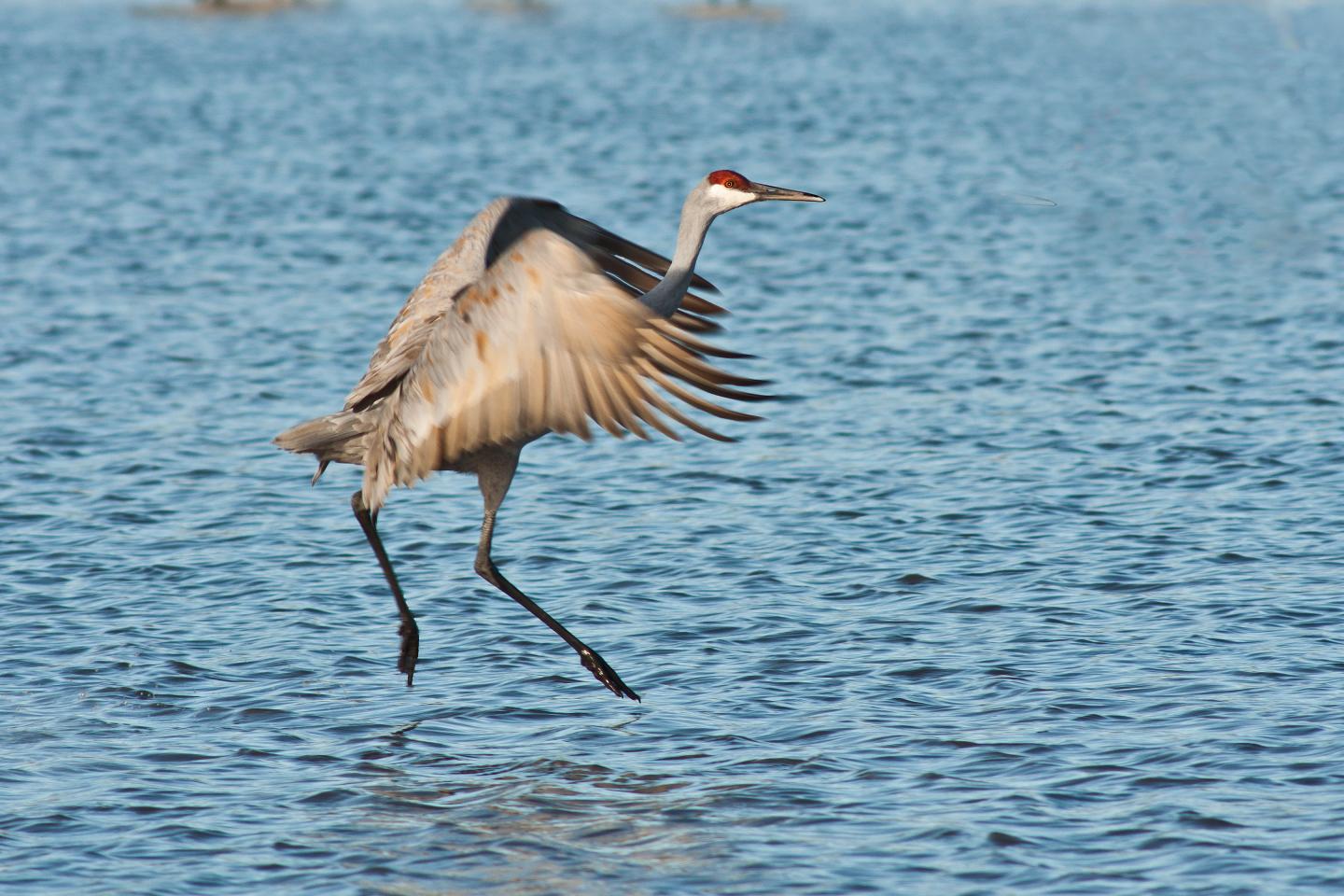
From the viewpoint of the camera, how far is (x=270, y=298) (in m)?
19.2

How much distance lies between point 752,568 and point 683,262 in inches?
119

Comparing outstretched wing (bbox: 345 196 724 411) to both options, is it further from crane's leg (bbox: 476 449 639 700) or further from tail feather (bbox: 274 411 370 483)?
crane's leg (bbox: 476 449 639 700)

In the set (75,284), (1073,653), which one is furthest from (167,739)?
(75,284)

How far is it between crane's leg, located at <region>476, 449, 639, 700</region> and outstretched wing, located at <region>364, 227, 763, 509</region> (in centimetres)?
78

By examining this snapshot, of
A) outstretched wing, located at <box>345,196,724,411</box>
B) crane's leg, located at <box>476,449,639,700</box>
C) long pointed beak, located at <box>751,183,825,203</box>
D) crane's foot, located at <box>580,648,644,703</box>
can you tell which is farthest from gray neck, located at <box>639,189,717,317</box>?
crane's foot, located at <box>580,648,644,703</box>

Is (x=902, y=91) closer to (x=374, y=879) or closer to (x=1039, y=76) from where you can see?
(x=1039, y=76)

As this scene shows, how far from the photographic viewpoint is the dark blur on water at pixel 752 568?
7488 millimetres

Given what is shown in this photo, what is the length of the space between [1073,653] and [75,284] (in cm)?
1388

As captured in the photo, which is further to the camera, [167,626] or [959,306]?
[959,306]

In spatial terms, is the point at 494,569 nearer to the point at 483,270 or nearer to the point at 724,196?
the point at 483,270

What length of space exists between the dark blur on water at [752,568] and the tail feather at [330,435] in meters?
1.29

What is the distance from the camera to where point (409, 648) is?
9094 millimetres

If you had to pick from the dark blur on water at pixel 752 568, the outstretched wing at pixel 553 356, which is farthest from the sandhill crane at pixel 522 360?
the dark blur on water at pixel 752 568

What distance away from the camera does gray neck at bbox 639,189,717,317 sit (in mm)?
8422
